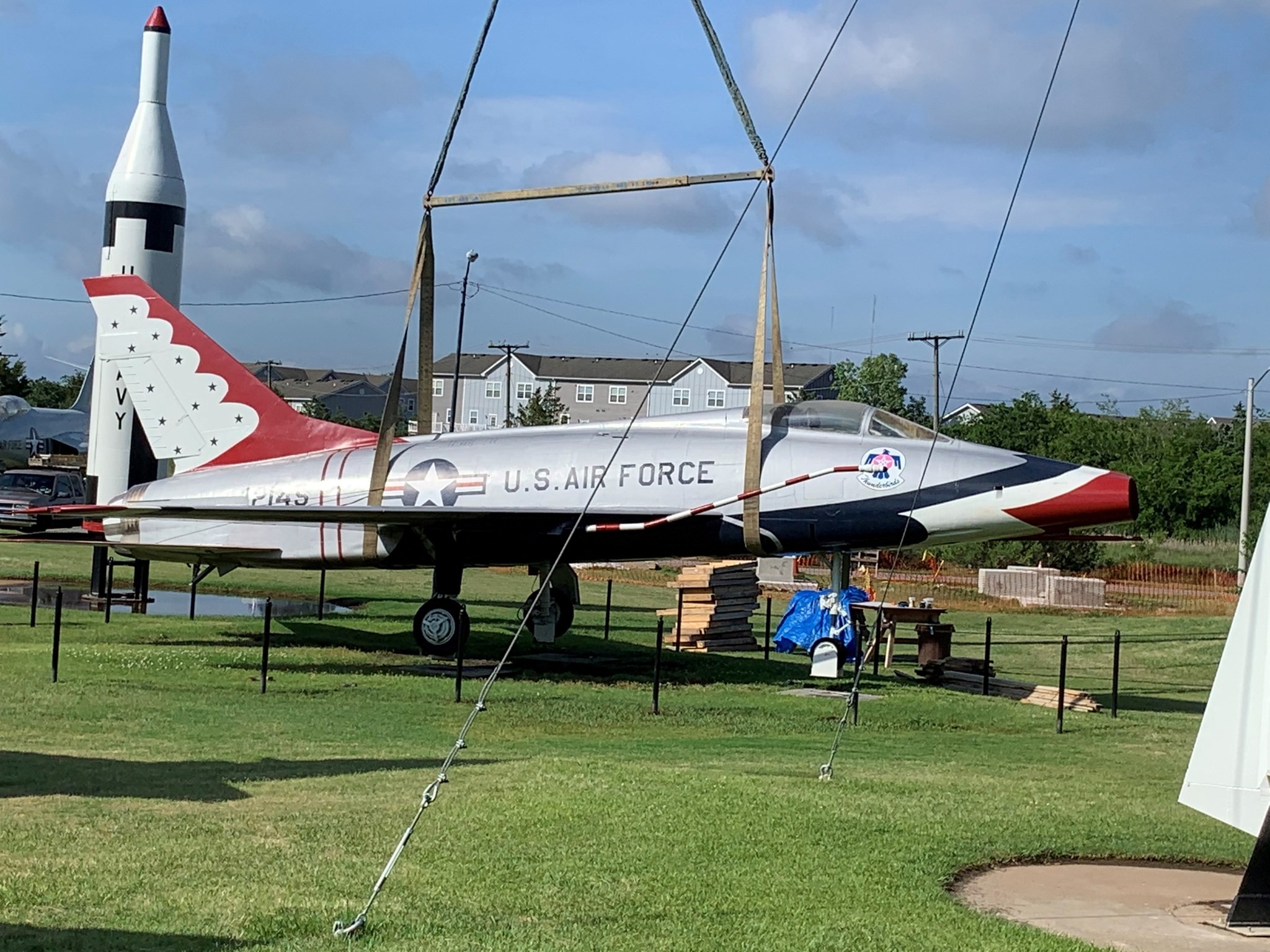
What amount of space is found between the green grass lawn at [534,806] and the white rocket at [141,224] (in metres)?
7.22

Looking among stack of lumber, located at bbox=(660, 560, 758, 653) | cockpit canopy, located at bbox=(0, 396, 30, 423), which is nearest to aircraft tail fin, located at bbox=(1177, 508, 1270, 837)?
stack of lumber, located at bbox=(660, 560, 758, 653)

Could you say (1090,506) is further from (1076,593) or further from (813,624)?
(1076,593)

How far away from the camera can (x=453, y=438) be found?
21453 millimetres

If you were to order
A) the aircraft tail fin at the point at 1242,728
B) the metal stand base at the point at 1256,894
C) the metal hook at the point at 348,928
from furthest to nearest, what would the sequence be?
the aircraft tail fin at the point at 1242,728
the metal stand base at the point at 1256,894
the metal hook at the point at 348,928

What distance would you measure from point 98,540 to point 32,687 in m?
7.02

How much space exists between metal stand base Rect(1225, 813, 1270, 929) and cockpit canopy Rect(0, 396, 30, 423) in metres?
62.9

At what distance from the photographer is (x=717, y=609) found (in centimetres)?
2556

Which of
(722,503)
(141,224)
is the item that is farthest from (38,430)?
(722,503)

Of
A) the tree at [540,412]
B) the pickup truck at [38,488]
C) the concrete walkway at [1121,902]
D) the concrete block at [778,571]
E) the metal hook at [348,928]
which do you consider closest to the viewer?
the metal hook at [348,928]

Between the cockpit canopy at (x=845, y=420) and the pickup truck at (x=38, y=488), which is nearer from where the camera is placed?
the cockpit canopy at (x=845, y=420)

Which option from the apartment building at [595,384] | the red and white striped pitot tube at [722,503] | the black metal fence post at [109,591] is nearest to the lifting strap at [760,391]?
the red and white striped pitot tube at [722,503]

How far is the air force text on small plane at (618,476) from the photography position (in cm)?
1938

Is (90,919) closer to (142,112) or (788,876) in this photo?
(788,876)

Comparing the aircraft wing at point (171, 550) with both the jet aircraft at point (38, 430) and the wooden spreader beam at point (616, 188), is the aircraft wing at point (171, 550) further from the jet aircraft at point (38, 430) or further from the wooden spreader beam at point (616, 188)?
the jet aircraft at point (38, 430)
